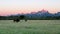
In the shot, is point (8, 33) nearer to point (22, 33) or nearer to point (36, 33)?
point (22, 33)

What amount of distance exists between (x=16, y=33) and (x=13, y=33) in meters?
0.09

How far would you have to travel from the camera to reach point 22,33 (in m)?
5.62

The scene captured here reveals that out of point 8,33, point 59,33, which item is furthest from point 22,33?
point 59,33

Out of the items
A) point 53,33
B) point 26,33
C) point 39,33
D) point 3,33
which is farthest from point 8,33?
point 53,33

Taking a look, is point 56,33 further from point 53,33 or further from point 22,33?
point 22,33

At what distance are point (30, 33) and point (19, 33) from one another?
35cm

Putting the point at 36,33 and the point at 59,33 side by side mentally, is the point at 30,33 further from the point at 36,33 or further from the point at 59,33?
the point at 59,33

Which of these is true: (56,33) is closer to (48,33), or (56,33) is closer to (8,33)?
(48,33)

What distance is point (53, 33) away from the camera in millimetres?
5637

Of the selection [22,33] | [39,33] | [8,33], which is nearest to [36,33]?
[39,33]

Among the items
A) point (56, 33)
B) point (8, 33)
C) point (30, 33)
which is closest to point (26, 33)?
point (30, 33)

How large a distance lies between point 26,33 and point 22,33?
0.42ft

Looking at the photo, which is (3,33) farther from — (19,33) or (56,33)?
(56,33)

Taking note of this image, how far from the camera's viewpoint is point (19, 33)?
18.3 ft
